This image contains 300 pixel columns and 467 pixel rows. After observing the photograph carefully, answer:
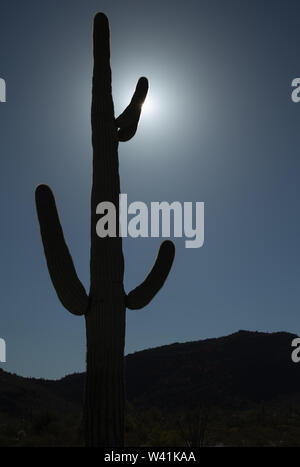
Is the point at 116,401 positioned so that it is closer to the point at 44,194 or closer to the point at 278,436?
the point at 44,194

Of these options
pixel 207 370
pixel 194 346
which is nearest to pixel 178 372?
pixel 207 370

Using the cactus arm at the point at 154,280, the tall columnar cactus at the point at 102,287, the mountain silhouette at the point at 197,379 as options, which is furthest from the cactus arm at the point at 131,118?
the mountain silhouette at the point at 197,379

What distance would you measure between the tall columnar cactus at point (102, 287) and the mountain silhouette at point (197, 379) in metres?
21.2

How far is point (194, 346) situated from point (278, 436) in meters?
34.8

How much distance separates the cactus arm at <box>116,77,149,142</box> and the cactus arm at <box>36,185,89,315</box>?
2650 mm

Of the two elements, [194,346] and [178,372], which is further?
[194,346]

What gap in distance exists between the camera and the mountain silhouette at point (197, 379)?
31.5 metres

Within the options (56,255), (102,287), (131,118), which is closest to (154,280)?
(102,287)

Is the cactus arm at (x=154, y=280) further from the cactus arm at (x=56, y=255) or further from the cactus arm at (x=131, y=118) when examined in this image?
the cactus arm at (x=131, y=118)

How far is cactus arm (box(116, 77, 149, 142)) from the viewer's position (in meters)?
9.42

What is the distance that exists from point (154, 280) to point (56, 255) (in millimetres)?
1905

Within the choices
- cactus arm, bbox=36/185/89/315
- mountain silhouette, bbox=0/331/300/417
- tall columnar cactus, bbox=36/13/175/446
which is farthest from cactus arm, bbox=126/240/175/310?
mountain silhouette, bbox=0/331/300/417

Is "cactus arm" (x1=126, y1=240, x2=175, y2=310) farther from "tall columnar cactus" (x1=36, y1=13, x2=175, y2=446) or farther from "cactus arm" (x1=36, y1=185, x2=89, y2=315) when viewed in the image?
"cactus arm" (x1=36, y1=185, x2=89, y2=315)

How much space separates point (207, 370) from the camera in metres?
39.9
